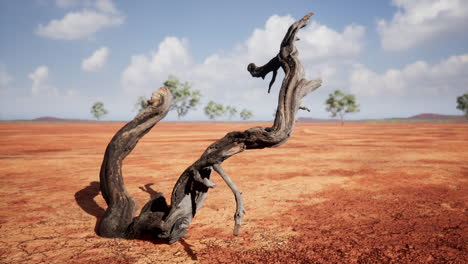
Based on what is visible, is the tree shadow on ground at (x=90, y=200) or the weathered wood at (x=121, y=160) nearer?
the weathered wood at (x=121, y=160)

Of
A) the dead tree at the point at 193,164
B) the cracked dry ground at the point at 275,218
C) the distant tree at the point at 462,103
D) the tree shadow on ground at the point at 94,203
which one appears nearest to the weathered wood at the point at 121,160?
the dead tree at the point at 193,164

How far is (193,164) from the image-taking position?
4902mm

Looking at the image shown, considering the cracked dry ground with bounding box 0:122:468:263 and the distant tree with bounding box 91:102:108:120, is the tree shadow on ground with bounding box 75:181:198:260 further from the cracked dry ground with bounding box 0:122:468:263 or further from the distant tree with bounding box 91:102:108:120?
the distant tree with bounding box 91:102:108:120

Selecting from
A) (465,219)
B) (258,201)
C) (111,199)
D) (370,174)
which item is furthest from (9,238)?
(370,174)

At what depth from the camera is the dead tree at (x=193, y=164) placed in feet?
14.5

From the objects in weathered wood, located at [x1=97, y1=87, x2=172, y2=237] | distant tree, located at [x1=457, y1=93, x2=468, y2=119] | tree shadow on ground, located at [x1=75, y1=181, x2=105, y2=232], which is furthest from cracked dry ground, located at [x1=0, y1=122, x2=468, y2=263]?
distant tree, located at [x1=457, y1=93, x2=468, y2=119]

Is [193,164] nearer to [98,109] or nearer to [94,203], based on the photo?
[94,203]

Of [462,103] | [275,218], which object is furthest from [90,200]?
[462,103]

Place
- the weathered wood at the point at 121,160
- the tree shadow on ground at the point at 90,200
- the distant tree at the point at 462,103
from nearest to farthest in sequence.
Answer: the weathered wood at the point at 121,160 → the tree shadow on ground at the point at 90,200 → the distant tree at the point at 462,103

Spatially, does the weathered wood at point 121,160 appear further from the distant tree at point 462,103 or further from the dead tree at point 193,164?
the distant tree at point 462,103

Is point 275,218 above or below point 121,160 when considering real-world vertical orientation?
below

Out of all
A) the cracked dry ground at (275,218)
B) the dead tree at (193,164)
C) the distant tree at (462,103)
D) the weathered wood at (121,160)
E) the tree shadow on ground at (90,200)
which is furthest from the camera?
the distant tree at (462,103)

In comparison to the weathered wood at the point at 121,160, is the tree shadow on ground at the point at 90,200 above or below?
below

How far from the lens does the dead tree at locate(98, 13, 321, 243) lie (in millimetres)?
4426
